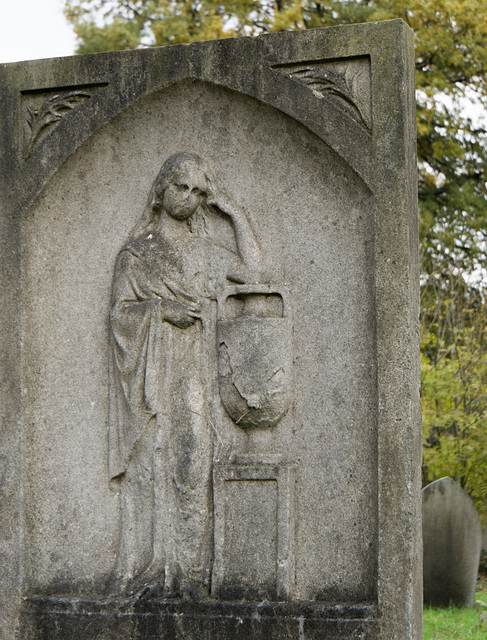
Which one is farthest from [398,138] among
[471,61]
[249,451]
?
[471,61]

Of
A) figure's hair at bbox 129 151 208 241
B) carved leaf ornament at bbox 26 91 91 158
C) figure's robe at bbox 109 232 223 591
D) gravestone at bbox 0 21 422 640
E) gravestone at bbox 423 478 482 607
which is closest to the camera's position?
gravestone at bbox 0 21 422 640

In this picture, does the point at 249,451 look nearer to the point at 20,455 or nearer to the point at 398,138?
the point at 20,455

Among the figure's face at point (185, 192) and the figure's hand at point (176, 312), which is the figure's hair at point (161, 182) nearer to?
the figure's face at point (185, 192)

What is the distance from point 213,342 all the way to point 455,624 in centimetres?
390

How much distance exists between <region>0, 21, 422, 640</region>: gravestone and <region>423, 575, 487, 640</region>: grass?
8.52 ft

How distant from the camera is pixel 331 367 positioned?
5.35 m

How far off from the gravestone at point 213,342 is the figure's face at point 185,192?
0.04ft

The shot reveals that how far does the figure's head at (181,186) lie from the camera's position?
18.1 ft

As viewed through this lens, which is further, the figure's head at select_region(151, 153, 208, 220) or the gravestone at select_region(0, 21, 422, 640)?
the figure's head at select_region(151, 153, 208, 220)

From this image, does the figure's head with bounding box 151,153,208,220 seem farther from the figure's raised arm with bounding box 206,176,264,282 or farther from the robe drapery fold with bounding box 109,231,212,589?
the robe drapery fold with bounding box 109,231,212,589

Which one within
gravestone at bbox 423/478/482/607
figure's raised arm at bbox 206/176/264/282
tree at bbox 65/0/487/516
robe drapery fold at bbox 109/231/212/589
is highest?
tree at bbox 65/0/487/516

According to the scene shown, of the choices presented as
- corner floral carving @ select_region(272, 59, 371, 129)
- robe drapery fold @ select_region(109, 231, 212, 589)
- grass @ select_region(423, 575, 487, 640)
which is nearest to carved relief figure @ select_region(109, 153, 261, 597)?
robe drapery fold @ select_region(109, 231, 212, 589)

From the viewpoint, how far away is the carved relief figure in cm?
543

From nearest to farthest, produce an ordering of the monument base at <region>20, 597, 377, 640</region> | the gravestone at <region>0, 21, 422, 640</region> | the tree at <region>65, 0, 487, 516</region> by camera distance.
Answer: the monument base at <region>20, 597, 377, 640</region> < the gravestone at <region>0, 21, 422, 640</region> < the tree at <region>65, 0, 487, 516</region>
